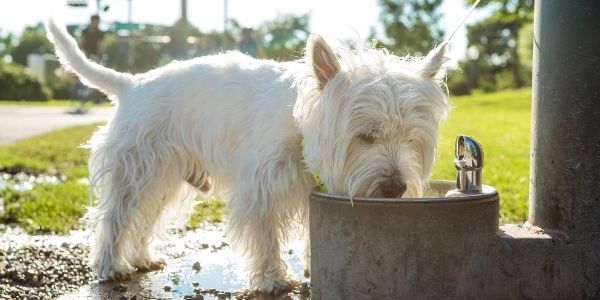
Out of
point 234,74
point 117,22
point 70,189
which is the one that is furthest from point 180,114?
point 117,22

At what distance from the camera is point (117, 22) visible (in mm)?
39656

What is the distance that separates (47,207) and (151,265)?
8.36 ft

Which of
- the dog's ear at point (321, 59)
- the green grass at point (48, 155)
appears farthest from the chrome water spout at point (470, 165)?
the green grass at point (48, 155)

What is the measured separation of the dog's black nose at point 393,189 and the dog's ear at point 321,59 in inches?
25.4

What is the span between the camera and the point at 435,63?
4.03 meters

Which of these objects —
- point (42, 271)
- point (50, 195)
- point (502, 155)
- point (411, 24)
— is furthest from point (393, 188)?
point (411, 24)

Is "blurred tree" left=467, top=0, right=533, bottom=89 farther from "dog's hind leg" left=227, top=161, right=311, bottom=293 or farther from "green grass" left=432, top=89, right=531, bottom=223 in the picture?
"dog's hind leg" left=227, top=161, right=311, bottom=293

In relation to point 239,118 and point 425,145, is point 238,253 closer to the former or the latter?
point 239,118

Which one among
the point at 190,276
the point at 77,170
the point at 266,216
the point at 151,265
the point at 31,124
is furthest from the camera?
the point at 31,124

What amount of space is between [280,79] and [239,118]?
1.17 ft

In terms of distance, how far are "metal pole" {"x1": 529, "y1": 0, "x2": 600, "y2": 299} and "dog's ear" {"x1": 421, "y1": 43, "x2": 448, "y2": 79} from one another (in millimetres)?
607

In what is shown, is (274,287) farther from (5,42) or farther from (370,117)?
(5,42)

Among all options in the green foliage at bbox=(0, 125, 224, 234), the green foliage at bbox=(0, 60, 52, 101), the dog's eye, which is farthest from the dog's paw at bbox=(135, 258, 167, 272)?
the green foliage at bbox=(0, 60, 52, 101)

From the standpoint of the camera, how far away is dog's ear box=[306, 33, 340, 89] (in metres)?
3.87
